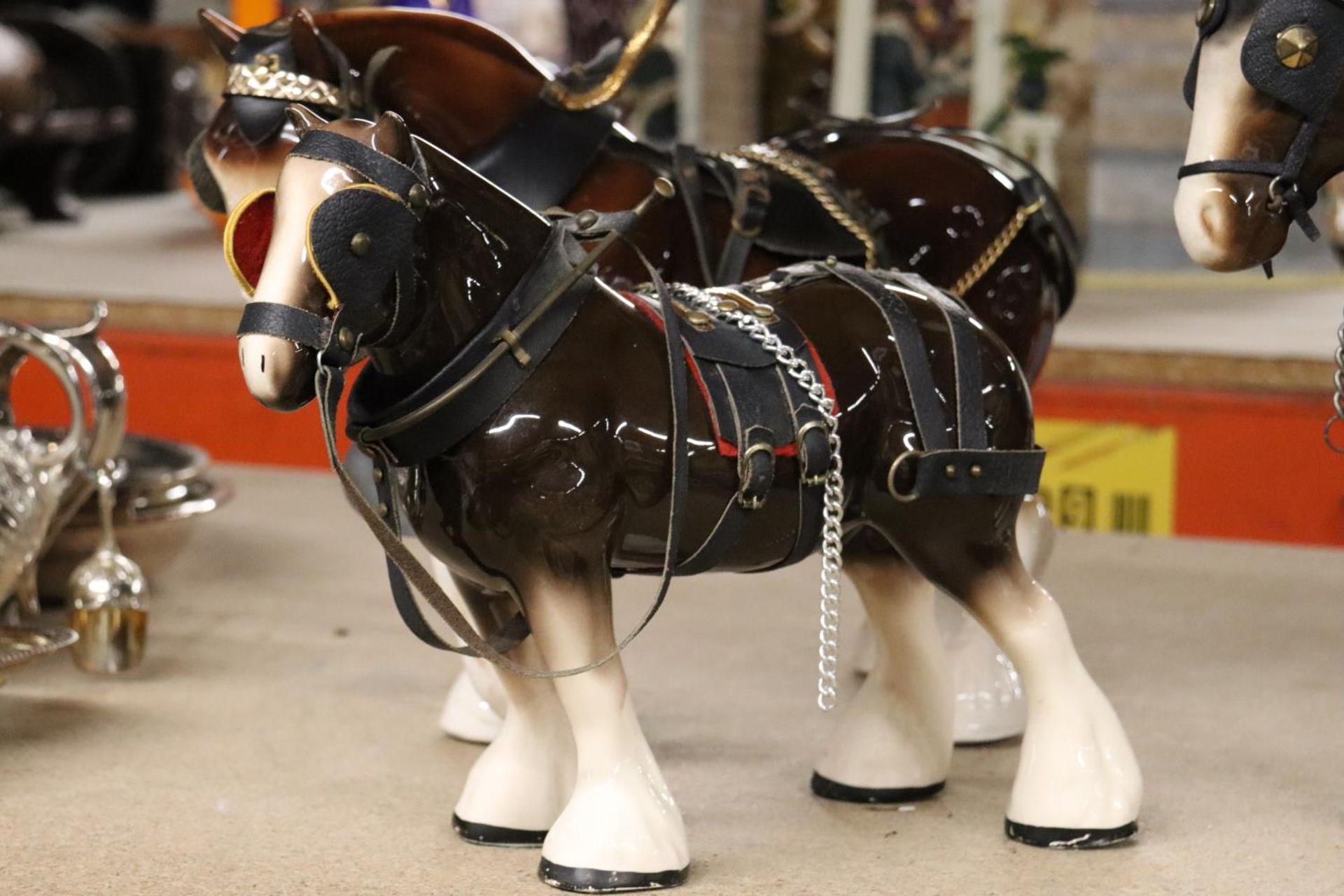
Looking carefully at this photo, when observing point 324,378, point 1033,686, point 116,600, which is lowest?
point 116,600

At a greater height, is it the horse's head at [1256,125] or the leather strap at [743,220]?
the horse's head at [1256,125]

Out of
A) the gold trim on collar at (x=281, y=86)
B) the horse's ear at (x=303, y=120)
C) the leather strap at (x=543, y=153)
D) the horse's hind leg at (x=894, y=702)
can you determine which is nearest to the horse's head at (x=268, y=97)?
the gold trim on collar at (x=281, y=86)

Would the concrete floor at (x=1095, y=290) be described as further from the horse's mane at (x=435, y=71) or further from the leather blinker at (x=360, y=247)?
the leather blinker at (x=360, y=247)

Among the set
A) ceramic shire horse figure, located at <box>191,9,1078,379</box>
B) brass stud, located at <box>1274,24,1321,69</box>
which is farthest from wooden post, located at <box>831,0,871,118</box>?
brass stud, located at <box>1274,24,1321,69</box>

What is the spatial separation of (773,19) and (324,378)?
3324 millimetres

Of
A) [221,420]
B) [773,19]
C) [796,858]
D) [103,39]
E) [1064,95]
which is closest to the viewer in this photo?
[796,858]

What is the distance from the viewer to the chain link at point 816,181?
1817 millimetres

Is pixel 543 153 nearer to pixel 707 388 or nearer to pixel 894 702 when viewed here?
pixel 707 388

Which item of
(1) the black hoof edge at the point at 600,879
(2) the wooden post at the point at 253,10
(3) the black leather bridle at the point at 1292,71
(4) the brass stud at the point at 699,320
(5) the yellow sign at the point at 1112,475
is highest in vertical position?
(3) the black leather bridle at the point at 1292,71

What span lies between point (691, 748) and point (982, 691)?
312mm

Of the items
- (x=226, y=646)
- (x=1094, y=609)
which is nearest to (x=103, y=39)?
(x=226, y=646)

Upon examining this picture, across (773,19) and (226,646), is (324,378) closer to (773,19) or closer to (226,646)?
(226,646)

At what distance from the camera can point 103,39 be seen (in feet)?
16.5

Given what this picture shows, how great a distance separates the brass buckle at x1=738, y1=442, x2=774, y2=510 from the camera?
4.45ft
